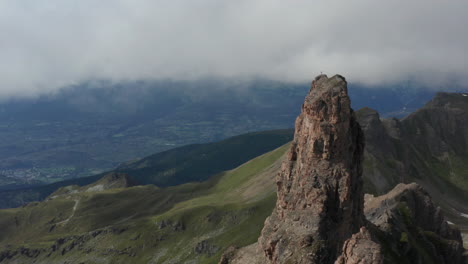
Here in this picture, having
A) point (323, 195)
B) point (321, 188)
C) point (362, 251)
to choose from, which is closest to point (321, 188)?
point (321, 188)

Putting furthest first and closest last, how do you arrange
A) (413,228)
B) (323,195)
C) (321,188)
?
(413,228) → (321,188) → (323,195)

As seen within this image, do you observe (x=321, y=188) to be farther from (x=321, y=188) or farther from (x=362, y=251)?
(x=362, y=251)

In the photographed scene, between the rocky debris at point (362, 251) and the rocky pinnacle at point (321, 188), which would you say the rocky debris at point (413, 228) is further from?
the rocky debris at point (362, 251)

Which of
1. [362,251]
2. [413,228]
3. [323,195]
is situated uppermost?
[323,195]

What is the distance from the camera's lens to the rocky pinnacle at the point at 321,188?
5244 cm

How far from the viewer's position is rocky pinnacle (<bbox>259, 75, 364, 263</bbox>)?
172 feet

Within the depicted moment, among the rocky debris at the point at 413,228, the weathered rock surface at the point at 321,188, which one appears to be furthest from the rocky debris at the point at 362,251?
the rocky debris at the point at 413,228

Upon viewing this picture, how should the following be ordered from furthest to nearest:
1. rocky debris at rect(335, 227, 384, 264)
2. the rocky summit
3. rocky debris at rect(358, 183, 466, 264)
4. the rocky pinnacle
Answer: rocky debris at rect(358, 183, 466, 264) → the rocky summit → the rocky pinnacle → rocky debris at rect(335, 227, 384, 264)

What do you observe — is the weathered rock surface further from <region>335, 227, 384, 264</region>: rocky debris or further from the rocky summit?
<region>335, 227, 384, 264</region>: rocky debris

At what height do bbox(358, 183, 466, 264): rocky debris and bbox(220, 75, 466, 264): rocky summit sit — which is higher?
bbox(220, 75, 466, 264): rocky summit

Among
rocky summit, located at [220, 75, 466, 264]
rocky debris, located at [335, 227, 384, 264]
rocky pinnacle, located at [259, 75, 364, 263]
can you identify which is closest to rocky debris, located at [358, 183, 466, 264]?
rocky summit, located at [220, 75, 466, 264]

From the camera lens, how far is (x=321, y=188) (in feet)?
181

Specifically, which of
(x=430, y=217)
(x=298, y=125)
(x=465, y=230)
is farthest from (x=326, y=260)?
(x=465, y=230)

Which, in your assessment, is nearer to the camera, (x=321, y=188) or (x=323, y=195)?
(x=323, y=195)
